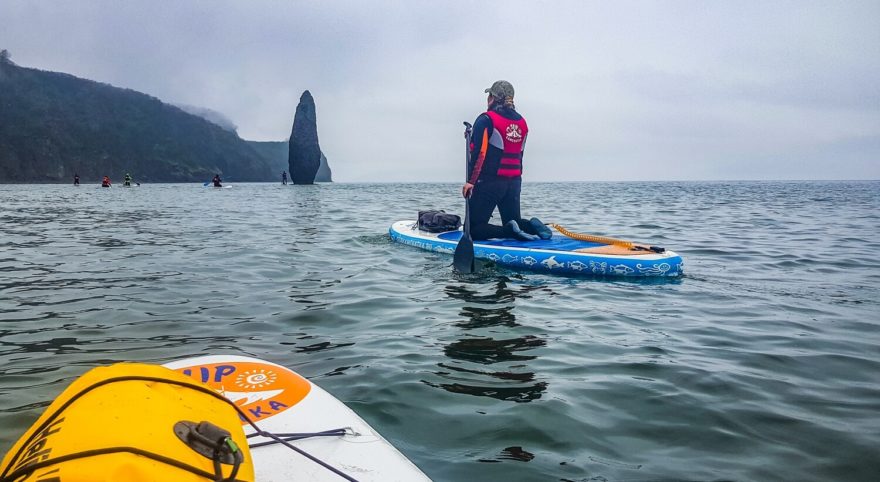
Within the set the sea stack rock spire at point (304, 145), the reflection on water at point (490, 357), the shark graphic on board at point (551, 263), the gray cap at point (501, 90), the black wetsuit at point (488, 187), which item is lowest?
the reflection on water at point (490, 357)

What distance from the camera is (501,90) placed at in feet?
26.3

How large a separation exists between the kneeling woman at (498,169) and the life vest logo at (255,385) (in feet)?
17.2

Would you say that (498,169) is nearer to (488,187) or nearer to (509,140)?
(488,187)

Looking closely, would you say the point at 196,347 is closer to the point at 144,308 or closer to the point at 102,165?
the point at 144,308

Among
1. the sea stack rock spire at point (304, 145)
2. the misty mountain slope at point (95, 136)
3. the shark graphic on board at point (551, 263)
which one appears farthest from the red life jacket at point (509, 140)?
the misty mountain slope at point (95, 136)

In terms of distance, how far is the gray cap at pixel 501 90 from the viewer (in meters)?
8.01

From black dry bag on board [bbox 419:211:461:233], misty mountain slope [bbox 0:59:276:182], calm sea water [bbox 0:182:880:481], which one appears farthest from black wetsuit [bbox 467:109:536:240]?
misty mountain slope [bbox 0:59:276:182]

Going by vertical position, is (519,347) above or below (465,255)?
below

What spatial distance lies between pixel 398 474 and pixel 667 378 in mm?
2351

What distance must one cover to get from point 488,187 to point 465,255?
128 centimetres

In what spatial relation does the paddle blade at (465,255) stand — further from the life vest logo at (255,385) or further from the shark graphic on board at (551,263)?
the life vest logo at (255,385)

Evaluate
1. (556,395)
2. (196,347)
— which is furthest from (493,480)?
(196,347)

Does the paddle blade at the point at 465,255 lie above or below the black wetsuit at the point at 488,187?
below

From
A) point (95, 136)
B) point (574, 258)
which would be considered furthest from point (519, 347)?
point (95, 136)
